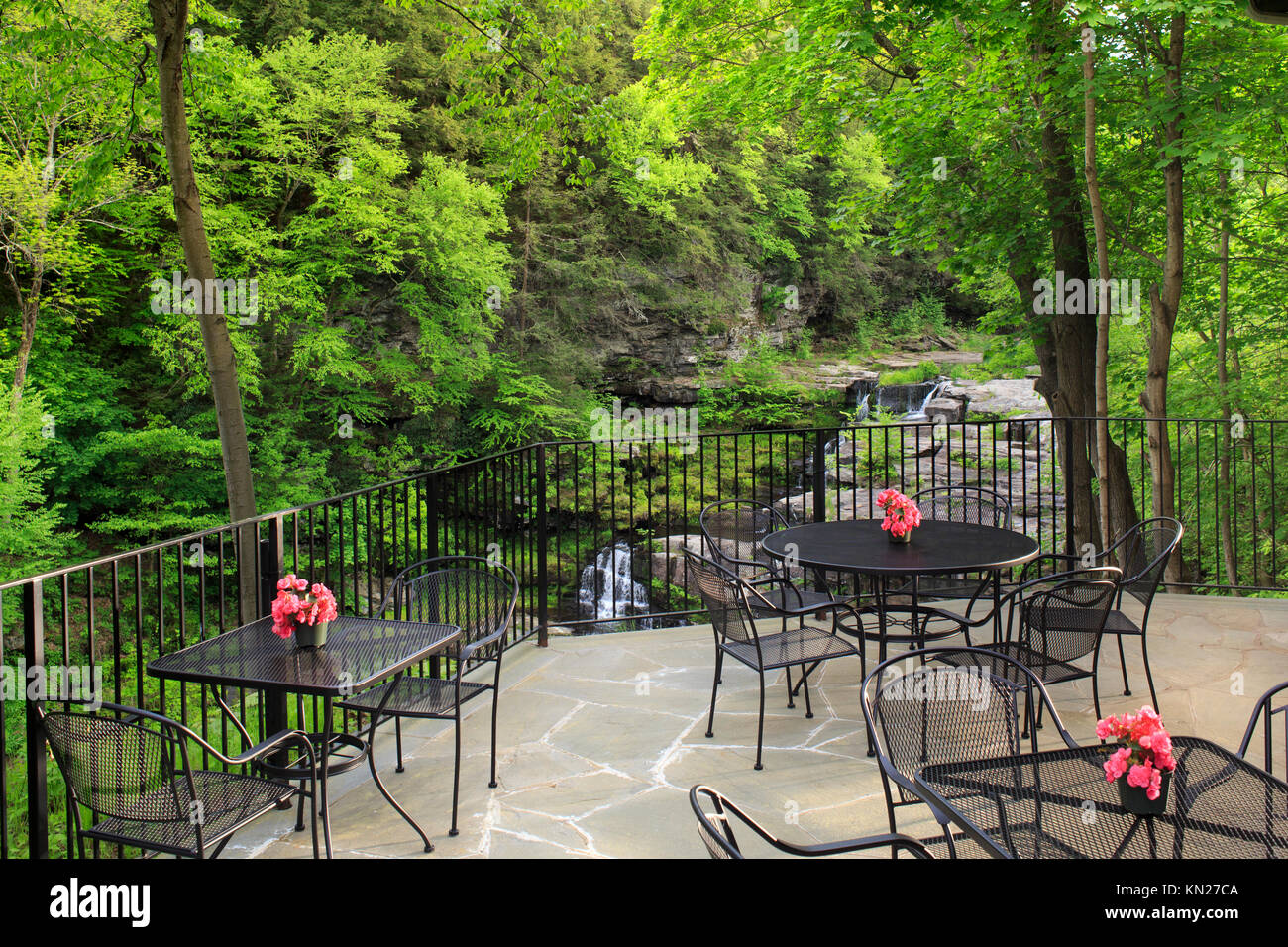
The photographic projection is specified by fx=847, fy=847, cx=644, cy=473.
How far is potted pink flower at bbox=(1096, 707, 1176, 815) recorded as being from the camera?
71.0 inches

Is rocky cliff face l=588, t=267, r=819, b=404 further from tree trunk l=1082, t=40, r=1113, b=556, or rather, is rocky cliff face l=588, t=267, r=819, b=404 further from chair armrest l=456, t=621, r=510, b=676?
chair armrest l=456, t=621, r=510, b=676

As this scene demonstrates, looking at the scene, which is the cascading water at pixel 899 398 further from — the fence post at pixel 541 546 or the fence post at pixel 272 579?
the fence post at pixel 272 579

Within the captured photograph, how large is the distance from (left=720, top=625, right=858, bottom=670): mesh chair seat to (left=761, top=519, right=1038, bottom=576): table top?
1.13 feet

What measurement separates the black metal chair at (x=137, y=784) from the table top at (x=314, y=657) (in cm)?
33

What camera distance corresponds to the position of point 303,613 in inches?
121

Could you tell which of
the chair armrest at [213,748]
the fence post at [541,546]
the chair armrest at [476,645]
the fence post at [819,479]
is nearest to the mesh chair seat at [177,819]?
the chair armrest at [213,748]

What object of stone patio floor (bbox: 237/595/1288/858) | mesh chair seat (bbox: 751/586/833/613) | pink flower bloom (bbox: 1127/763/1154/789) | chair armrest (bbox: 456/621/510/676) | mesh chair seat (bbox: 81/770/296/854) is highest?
pink flower bloom (bbox: 1127/763/1154/789)

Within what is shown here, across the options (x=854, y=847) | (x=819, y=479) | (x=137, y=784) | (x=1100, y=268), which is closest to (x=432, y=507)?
(x=137, y=784)

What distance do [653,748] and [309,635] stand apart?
66.8 inches

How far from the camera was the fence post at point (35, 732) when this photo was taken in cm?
241

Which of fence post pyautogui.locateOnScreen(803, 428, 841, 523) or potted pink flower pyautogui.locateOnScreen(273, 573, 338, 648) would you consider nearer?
potted pink flower pyautogui.locateOnScreen(273, 573, 338, 648)

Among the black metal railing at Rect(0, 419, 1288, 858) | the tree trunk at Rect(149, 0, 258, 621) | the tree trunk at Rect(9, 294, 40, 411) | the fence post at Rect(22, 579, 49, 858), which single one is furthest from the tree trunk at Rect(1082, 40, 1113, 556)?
the tree trunk at Rect(9, 294, 40, 411)
